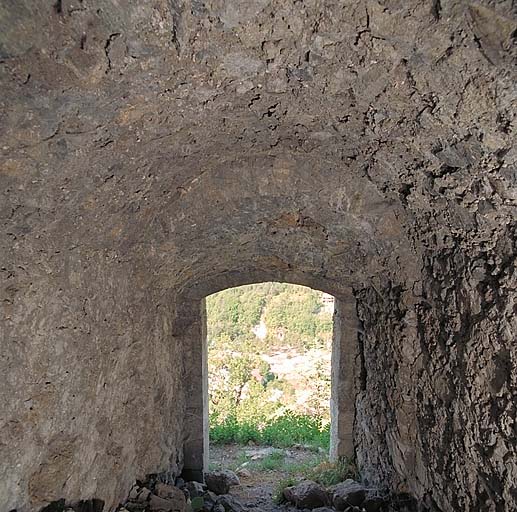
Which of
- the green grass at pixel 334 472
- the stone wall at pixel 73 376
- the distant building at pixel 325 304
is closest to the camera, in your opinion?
the stone wall at pixel 73 376

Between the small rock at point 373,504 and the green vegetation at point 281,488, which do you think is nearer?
the small rock at point 373,504

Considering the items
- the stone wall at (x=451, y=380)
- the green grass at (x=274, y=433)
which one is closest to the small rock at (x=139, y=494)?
the stone wall at (x=451, y=380)

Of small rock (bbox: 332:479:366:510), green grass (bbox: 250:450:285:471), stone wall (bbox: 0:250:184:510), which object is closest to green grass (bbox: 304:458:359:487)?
small rock (bbox: 332:479:366:510)

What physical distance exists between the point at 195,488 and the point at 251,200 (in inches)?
97.8

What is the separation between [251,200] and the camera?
275 centimetres

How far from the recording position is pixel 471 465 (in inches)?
88.3

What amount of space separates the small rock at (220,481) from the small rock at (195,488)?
6.1 inches

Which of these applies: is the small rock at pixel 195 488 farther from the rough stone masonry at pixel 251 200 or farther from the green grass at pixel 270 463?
the green grass at pixel 270 463

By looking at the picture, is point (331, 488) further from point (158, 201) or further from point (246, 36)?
point (246, 36)

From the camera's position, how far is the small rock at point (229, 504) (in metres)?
3.75

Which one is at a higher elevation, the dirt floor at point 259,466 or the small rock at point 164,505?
the small rock at point 164,505

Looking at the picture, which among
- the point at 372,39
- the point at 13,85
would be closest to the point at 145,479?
the point at 13,85

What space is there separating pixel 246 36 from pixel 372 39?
1.21ft

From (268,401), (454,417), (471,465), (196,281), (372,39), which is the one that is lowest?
(268,401)
